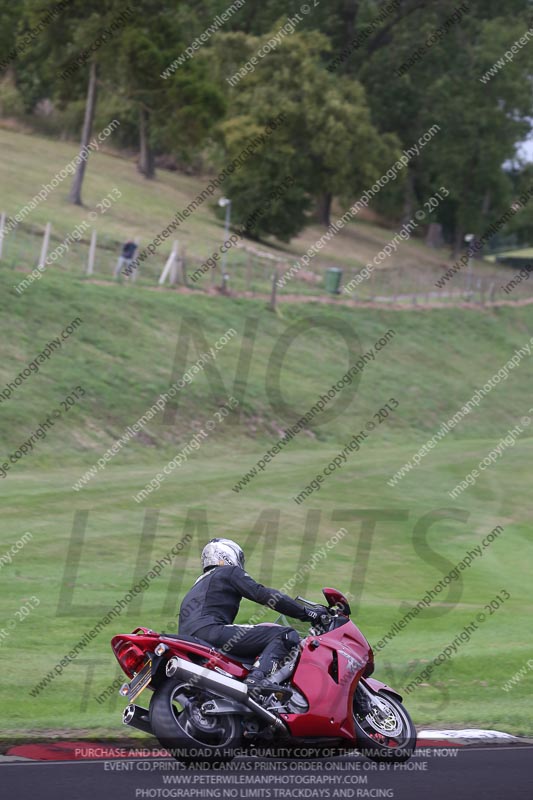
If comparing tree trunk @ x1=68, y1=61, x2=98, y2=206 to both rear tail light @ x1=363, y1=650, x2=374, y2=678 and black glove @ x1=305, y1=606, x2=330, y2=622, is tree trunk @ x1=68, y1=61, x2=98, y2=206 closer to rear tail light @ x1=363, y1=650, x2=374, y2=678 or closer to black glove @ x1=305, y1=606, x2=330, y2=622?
black glove @ x1=305, y1=606, x2=330, y2=622

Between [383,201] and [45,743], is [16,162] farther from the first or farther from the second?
[45,743]

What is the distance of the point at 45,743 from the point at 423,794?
302 centimetres

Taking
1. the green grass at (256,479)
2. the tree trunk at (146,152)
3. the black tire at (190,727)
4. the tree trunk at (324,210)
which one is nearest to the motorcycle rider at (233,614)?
the black tire at (190,727)

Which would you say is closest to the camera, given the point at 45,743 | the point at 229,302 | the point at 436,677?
the point at 45,743

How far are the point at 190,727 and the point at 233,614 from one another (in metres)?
0.98

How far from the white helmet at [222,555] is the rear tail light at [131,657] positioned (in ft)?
3.06

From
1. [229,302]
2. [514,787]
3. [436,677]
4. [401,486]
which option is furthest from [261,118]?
[514,787]

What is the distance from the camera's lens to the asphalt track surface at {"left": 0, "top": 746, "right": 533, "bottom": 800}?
296 inches

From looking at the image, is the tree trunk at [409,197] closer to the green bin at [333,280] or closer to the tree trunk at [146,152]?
the tree trunk at [146,152]

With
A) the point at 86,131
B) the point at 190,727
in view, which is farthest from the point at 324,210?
the point at 190,727

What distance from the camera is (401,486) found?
27359mm

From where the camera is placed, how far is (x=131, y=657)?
837 cm

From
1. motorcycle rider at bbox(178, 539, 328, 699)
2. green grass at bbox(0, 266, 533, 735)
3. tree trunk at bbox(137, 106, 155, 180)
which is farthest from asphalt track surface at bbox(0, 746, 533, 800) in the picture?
tree trunk at bbox(137, 106, 155, 180)

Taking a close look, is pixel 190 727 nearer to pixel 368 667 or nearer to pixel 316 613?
pixel 316 613
